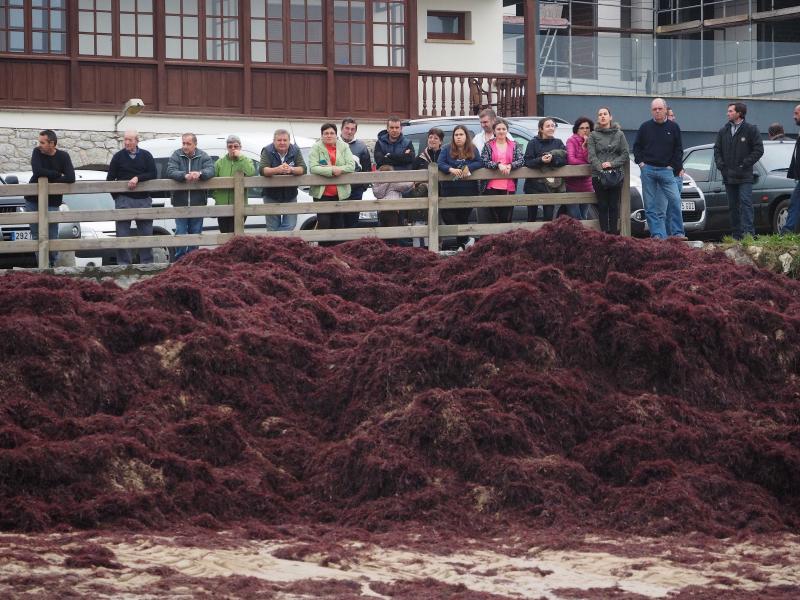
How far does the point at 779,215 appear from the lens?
2066cm

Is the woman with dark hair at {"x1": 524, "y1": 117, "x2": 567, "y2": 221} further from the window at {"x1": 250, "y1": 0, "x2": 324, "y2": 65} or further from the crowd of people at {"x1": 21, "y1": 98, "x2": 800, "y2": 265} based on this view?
Result: the window at {"x1": 250, "y1": 0, "x2": 324, "y2": 65}

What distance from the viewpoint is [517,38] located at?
35406 mm

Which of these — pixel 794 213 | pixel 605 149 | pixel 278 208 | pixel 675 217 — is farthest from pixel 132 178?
pixel 794 213

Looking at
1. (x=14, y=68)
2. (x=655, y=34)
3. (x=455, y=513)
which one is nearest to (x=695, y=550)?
(x=455, y=513)

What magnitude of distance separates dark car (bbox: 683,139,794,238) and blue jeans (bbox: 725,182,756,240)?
2.18m

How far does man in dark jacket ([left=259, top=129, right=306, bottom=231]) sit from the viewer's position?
56.2 ft

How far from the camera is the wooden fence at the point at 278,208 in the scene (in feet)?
55.3

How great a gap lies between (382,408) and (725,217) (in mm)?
10991

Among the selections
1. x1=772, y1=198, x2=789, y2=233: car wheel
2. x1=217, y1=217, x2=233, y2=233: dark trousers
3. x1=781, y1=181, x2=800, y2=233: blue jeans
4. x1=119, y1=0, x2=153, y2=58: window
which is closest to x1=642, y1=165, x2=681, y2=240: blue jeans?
x1=781, y1=181, x2=800, y2=233: blue jeans

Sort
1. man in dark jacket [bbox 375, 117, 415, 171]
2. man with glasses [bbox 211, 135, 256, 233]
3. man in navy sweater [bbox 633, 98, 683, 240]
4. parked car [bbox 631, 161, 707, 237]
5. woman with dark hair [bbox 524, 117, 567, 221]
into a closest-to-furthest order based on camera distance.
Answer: woman with dark hair [bbox 524, 117, 567, 221] → man in navy sweater [bbox 633, 98, 683, 240] → man with glasses [bbox 211, 135, 256, 233] → man in dark jacket [bbox 375, 117, 415, 171] → parked car [bbox 631, 161, 707, 237]

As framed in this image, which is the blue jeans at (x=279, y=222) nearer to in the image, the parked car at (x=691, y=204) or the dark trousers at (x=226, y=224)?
the dark trousers at (x=226, y=224)

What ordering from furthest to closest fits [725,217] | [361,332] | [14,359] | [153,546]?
[725,217] < [361,332] < [14,359] < [153,546]

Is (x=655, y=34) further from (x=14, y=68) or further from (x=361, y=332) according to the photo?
(x=361, y=332)

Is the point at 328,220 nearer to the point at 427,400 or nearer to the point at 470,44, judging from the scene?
the point at 427,400
